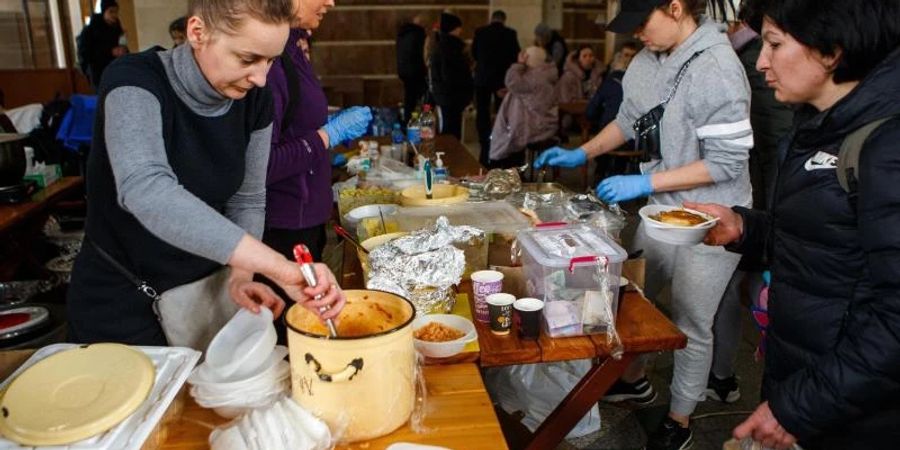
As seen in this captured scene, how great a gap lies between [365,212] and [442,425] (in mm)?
1293

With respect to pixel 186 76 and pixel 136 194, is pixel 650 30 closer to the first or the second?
pixel 186 76

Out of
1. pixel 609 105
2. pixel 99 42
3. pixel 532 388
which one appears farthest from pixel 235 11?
pixel 99 42

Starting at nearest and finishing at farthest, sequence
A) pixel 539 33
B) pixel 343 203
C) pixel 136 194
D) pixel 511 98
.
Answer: pixel 136 194 → pixel 343 203 → pixel 511 98 → pixel 539 33

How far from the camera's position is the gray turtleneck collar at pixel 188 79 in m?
1.30

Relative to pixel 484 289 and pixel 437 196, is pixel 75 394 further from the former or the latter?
pixel 437 196

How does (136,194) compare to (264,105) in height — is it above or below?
below

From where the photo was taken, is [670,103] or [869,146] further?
[670,103]

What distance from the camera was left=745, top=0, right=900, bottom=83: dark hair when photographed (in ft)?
3.97

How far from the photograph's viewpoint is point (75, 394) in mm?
989

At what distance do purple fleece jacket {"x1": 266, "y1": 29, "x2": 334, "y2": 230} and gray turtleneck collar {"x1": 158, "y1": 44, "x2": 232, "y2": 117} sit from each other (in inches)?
24.4

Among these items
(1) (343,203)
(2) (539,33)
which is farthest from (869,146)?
(2) (539,33)

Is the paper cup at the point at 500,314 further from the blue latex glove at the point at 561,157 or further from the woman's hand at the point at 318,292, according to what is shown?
the blue latex glove at the point at 561,157

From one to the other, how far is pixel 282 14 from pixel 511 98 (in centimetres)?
514

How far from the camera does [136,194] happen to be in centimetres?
112
